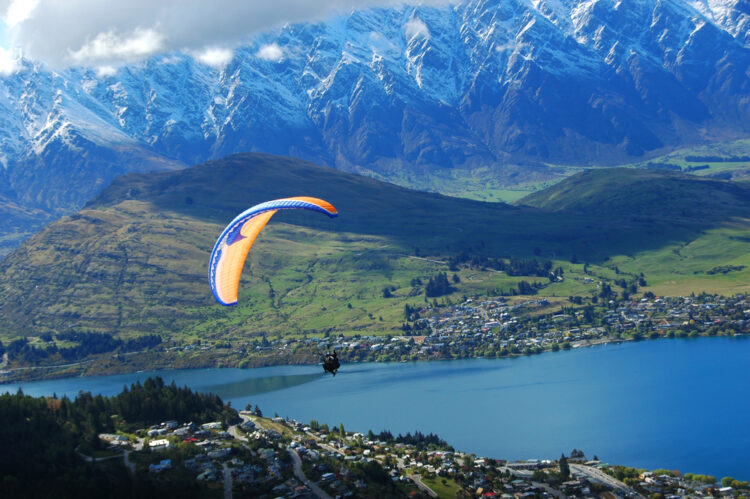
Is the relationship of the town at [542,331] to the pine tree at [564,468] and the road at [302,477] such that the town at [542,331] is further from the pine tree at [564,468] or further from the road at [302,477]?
the road at [302,477]

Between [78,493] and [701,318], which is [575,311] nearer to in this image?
[701,318]

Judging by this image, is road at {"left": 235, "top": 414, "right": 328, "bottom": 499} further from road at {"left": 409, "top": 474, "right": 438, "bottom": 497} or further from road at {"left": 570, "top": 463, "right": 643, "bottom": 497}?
road at {"left": 570, "top": 463, "right": 643, "bottom": 497}

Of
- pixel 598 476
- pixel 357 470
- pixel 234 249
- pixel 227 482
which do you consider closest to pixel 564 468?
pixel 598 476

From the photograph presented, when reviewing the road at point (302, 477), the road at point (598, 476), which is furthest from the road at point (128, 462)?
the road at point (598, 476)

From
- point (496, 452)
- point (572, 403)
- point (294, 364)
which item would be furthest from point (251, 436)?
point (294, 364)

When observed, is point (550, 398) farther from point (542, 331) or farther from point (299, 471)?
point (542, 331)

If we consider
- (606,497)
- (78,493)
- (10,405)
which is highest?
(10,405)

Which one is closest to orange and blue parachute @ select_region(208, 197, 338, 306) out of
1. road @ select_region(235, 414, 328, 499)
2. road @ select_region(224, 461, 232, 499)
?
road @ select_region(224, 461, 232, 499)

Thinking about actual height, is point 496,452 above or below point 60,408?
below
